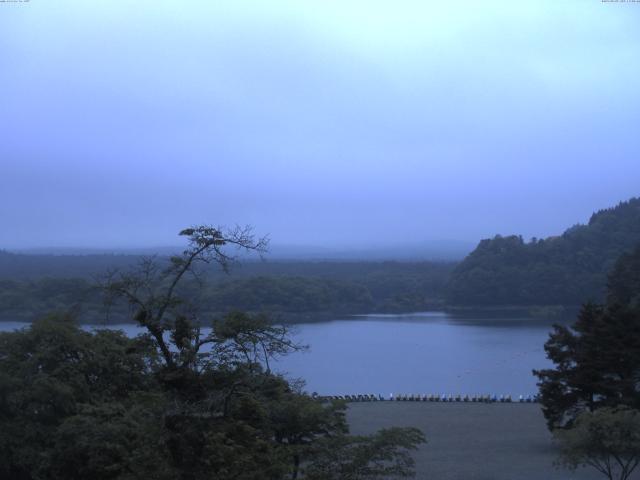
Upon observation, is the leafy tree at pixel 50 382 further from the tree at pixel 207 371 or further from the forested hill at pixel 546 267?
the forested hill at pixel 546 267

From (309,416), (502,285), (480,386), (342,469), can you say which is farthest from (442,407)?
(502,285)

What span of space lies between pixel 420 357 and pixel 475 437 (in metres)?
17.8

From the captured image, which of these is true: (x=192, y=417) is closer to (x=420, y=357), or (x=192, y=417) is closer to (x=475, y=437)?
(x=475, y=437)

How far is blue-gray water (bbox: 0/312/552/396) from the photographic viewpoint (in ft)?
84.2

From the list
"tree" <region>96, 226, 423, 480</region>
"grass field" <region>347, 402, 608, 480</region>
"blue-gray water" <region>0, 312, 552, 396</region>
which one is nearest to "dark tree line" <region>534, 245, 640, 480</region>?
"grass field" <region>347, 402, 608, 480</region>

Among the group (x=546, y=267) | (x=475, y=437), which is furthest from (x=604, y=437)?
(x=546, y=267)

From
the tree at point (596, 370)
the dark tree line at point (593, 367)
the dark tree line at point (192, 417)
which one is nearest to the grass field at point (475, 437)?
the dark tree line at point (593, 367)

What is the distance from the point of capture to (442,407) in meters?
19.3

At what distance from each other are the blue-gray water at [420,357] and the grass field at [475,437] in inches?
114

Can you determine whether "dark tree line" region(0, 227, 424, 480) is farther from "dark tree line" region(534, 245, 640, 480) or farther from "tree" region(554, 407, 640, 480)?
"dark tree line" region(534, 245, 640, 480)

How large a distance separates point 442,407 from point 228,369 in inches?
555

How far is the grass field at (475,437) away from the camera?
12133mm

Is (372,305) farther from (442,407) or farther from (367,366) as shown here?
(442,407)

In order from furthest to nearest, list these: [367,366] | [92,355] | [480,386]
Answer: [367,366], [480,386], [92,355]
